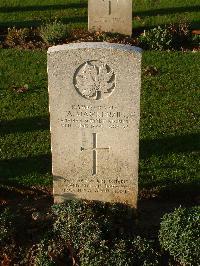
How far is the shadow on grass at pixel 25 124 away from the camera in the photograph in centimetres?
872

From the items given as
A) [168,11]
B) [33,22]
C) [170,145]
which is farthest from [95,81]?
[168,11]

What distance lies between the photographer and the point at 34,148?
8258 millimetres

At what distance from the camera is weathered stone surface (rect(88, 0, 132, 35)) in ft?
38.8

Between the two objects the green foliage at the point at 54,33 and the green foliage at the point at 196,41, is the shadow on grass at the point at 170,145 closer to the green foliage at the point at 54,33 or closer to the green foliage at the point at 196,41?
the green foliage at the point at 196,41

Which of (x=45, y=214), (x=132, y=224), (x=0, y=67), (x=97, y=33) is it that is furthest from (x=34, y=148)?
(x=97, y=33)

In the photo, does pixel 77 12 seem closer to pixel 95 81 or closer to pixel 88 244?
pixel 95 81

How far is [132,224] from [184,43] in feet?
20.6

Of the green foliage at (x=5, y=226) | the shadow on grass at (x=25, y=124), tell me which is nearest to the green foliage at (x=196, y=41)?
the shadow on grass at (x=25, y=124)

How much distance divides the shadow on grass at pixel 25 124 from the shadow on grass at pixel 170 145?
164 centimetres

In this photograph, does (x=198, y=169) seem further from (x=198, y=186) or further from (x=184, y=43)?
(x=184, y=43)

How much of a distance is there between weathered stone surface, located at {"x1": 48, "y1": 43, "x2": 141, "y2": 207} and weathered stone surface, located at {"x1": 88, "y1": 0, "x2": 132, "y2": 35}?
614 centimetres

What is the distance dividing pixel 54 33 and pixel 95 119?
5.97 metres

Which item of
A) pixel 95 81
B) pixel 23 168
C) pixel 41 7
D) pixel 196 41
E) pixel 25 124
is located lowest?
pixel 23 168

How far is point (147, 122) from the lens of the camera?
8883 millimetres
